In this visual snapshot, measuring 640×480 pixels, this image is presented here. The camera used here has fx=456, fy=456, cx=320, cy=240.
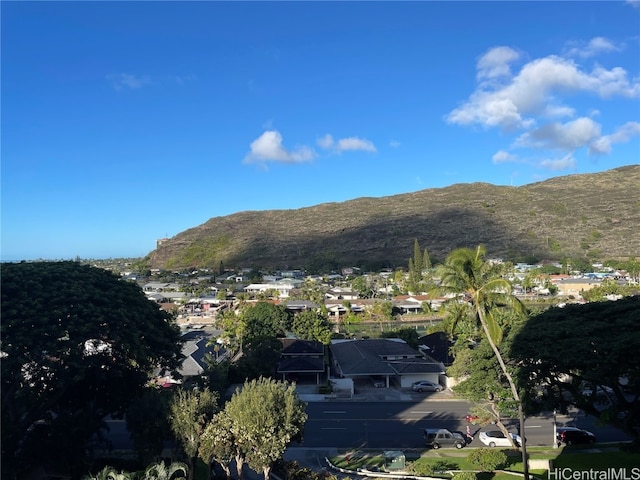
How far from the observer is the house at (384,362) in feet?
99.8

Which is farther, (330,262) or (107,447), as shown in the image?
(330,262)

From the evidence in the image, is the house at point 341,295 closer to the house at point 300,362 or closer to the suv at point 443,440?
the house at point 300,362

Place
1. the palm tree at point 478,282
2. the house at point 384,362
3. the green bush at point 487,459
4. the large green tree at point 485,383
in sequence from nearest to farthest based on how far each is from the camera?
the green bush at point 487,459 < the palm tree at point 478,282 < the large green tree at point 485,383 < the house at point 384,362

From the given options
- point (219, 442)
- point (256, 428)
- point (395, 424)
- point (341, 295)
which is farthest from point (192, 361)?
point (341, 295)

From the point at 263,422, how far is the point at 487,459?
9.21 metres

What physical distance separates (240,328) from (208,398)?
1056 inches

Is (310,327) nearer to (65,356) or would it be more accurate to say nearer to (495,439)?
(495,439)

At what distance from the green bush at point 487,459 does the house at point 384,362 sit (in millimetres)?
12738

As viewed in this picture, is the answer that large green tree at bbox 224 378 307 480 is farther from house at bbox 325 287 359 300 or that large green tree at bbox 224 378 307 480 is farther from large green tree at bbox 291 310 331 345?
house at bbox 325 287 359 300

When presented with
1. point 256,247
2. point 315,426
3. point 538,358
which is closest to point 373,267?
point 256,247

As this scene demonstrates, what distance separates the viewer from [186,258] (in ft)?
566

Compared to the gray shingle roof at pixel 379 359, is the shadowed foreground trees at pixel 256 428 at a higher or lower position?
higher

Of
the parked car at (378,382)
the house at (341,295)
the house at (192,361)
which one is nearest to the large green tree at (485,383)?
the parked car at (378,382)

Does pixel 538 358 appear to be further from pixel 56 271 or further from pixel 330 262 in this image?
pixel 330 262
